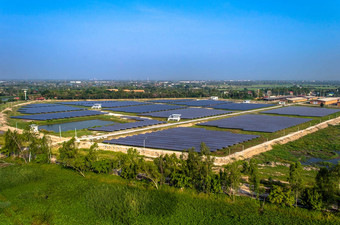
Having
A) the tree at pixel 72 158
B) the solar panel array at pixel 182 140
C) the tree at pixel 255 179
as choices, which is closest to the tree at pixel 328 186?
the tree at pixel 255 179

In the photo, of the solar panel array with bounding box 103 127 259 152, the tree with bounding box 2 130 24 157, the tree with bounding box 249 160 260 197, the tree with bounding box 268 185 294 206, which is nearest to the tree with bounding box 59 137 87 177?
the tree with bounding box 2 130 24 157

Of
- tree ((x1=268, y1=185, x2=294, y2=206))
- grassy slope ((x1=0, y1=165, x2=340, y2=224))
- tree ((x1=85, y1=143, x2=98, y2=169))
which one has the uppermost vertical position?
tree ((x1=85, y1=143, x2=98, y2=169))

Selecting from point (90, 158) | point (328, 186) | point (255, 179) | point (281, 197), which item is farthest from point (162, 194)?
point (328, 186)

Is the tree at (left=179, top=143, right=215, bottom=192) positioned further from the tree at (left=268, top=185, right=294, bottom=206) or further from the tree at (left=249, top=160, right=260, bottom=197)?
the tree at (left=268, top=185, right=294, bottom=206)

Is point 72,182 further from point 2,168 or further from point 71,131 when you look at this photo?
point 71,131

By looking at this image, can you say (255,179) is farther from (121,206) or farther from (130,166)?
(130,166)

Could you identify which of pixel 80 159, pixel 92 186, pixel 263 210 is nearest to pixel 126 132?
pixel 80 159
